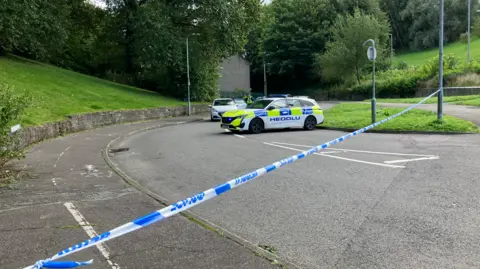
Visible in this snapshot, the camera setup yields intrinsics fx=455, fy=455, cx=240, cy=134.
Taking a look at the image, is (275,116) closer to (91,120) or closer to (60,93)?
(91,120)

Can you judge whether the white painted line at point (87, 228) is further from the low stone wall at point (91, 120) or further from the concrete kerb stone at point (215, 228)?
the low stone wall at point (91, 120)

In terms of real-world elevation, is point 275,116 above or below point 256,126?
above

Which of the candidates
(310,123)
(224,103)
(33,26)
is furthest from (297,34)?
(310,123)

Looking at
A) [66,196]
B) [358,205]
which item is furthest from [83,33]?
[358,205]

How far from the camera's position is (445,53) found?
60438 millimetres

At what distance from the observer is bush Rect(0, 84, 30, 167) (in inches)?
372

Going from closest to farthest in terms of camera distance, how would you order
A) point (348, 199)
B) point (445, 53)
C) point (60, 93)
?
1. point (348, 199)
2. point (60, 93)
3. point (445, 53)

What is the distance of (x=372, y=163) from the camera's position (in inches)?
382

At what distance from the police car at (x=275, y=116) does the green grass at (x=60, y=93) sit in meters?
7.47

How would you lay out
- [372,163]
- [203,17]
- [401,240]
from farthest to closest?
[203,17], [372,163], [401,240]

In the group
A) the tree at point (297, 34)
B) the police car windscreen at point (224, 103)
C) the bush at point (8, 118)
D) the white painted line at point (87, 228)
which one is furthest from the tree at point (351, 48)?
the white painted line at point (87, 228)

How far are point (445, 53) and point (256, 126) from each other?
166 feet

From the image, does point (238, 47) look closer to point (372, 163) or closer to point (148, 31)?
point (148, 31)

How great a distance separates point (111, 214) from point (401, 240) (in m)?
3.86
